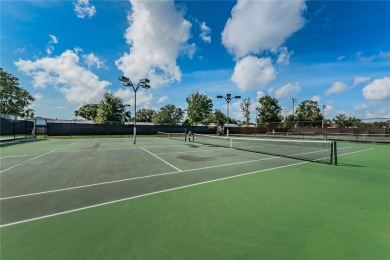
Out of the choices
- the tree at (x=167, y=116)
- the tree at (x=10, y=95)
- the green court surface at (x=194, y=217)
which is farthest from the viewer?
the tree at (x=167, y=116)

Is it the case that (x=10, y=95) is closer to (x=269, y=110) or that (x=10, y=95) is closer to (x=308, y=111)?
(x=269, y=110)

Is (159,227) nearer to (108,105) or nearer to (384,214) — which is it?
(384,214)

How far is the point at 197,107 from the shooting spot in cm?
5012

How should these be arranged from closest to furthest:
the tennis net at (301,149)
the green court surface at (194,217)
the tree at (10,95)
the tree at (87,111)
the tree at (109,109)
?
the green court surface at (194,217) → the tennis net at (301,149) → the tree at (10,95) → the tree at (109,109) → the tree at (87,111)

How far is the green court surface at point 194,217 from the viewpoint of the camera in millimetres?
2619

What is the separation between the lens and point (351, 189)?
518 cm

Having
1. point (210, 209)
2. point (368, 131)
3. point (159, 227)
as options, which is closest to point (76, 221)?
point (159, 227)

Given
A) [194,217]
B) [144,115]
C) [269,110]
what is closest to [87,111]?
[144,115]

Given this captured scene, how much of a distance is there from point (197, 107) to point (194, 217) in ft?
155

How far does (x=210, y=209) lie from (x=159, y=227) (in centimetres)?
115

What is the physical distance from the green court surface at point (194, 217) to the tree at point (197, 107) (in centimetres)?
4406

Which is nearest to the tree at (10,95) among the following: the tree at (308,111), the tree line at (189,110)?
the tree line at (189,110)

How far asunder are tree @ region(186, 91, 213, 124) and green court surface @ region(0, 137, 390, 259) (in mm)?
44061

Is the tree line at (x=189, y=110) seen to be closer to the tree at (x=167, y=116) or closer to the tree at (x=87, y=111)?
the tree at (x=167, y=116)
